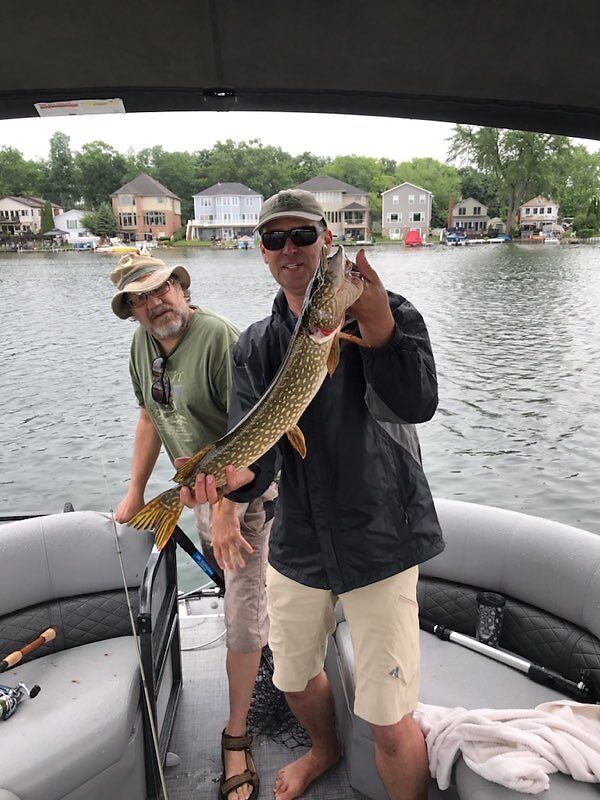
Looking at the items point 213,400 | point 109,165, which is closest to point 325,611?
point 213,400

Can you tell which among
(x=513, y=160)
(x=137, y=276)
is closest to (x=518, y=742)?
(x=137, y=276)

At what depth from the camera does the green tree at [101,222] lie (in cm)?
3903

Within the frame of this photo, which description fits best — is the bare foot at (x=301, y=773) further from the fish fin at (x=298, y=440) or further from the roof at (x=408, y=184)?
the roof at (x=408, y=184)

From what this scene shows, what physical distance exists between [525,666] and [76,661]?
193 cm

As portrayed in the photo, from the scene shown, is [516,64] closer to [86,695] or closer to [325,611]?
[325,611]

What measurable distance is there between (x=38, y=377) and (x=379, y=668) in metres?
15.0

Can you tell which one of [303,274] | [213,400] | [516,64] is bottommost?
[213,400]

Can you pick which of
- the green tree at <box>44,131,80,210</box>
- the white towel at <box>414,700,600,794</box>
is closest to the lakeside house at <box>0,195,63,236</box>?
the green tree at <box>44,131,80,210</box>

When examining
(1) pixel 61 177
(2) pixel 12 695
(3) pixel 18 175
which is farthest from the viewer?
(3) pixel 18 175

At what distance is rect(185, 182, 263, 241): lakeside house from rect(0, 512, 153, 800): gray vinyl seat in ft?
91.9

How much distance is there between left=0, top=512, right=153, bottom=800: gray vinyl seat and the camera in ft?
6.84

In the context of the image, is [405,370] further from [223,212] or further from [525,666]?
[223,212]

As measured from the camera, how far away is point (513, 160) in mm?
34375

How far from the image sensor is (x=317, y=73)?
1797mm
